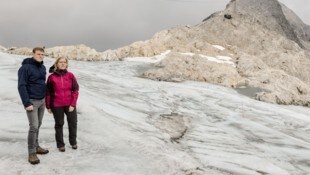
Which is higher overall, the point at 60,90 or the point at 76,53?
the point at 76,53

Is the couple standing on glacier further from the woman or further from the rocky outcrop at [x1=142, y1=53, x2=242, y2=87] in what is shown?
the rocky outcrop at [x1=142, y1=53, x2=242, y2=87]

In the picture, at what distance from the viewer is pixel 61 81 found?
887 centimetres

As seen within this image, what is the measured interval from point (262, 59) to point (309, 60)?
4.89 m

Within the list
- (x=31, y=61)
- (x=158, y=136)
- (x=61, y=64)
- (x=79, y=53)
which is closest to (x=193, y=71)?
(x=79, y=53)

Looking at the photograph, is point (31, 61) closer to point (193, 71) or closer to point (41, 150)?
point (41, 150)

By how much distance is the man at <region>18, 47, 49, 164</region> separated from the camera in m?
8.12

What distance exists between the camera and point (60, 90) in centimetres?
888

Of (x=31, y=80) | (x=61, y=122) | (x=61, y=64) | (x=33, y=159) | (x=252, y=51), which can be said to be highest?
(x=252, y=51)

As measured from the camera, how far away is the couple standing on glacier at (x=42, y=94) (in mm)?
8172

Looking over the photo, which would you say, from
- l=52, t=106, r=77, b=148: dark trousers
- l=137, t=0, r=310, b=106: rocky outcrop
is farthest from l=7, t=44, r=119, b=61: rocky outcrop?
l=52, t=106, r=77, b=148: dark trousers

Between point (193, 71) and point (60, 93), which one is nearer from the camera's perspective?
point (60, 93)

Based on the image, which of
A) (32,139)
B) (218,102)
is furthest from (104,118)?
(218,102)

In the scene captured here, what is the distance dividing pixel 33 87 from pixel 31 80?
155mm

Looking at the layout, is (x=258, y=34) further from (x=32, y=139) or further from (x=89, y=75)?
(x=32, y=139)
